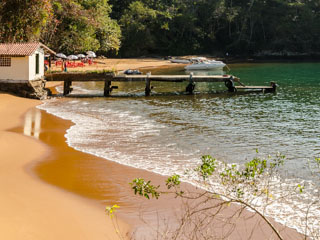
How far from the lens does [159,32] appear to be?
270ft

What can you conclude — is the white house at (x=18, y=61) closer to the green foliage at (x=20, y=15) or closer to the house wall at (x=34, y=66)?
the house wall at (x=34, y=66)

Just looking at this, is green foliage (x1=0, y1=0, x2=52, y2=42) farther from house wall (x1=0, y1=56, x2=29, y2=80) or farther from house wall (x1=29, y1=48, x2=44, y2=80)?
house wall (x1=29, y1=48, x2=44, y2=80)

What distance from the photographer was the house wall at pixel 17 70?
1198 inches

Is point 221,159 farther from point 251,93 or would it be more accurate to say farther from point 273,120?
point 251,93

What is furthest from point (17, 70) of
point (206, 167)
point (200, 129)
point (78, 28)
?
point (206, 167)

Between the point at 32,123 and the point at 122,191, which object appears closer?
the point at 122,191

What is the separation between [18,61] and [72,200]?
21356mm

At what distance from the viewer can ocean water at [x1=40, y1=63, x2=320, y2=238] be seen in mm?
14984

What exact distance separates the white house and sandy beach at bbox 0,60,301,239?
13.7 metres

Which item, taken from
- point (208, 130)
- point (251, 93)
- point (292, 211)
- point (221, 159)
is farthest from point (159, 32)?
point (292, 211)

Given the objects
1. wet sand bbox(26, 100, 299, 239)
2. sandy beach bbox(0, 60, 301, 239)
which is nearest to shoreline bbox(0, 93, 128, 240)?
sandy beach bbox(0, 60, 301, 239)

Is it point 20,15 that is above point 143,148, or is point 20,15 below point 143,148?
above

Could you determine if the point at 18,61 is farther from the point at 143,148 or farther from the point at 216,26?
the point at 216,26

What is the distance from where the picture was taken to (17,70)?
1210 inches
